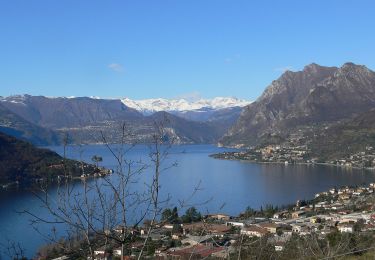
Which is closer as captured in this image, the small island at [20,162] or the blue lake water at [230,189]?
the blue lake water at [230,189]

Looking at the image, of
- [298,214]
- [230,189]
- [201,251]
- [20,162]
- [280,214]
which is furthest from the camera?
[20,162]

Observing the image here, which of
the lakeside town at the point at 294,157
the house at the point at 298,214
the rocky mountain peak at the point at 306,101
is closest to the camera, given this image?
the house at the point at 298,214

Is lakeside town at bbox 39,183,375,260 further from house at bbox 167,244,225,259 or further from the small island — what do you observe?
the small island

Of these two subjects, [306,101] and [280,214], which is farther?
[306,101]

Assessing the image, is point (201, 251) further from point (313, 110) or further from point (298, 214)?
point (313, 110)

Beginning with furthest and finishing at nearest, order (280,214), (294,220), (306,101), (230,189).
A: 1. (306,101)
2. (230,189)
3. (280,214)
4. (294,220)

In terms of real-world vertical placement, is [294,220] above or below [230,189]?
above

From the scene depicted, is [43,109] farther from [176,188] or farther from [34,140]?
[176,188]

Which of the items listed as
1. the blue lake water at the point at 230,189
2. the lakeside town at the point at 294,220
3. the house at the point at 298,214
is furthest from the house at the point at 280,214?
the blue lake water at the point at 230,189

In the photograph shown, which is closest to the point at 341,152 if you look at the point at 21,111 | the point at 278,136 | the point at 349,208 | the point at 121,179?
the point at 278,136

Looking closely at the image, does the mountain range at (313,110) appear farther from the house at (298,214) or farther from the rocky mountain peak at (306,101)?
the house at (298,214)

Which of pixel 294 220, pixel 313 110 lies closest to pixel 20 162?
pixel 294 220

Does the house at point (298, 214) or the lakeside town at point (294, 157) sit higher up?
the lakeside town at point (294, 157)
